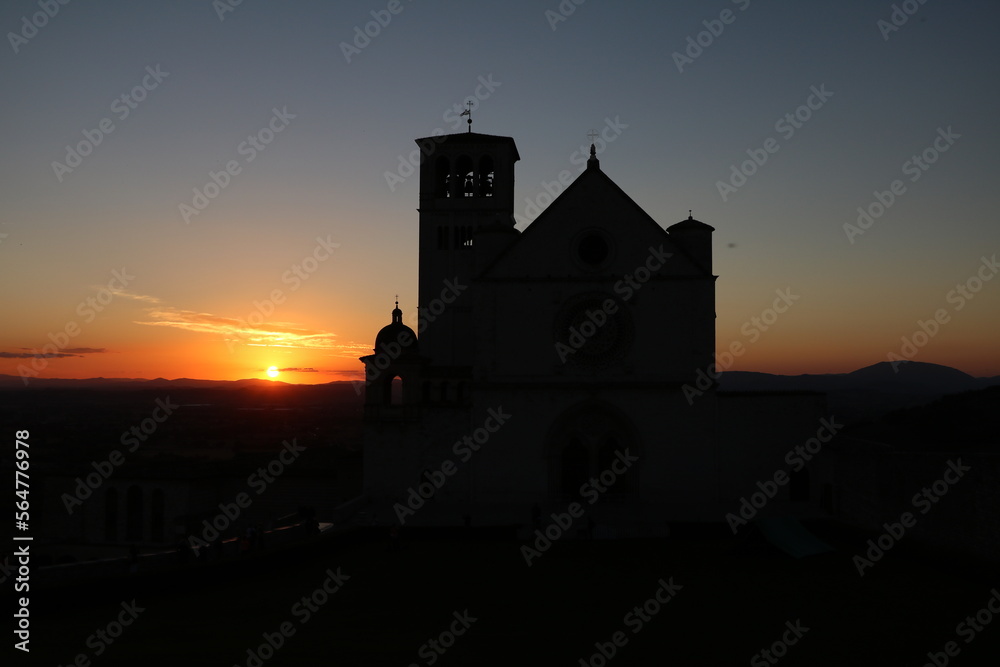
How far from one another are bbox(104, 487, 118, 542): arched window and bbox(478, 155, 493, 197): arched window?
1986cm

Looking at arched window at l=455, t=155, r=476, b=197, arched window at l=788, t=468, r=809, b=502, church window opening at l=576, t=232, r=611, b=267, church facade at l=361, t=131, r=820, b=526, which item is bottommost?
arched window at l=788, t=468, r=809, b=502

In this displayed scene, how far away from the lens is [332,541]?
26609 millimetres

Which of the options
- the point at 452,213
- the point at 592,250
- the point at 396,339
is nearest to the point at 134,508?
the point at 396,339

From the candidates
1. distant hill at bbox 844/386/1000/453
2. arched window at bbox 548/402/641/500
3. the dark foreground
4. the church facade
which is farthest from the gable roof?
distant hill at bbox 844/386/1000/453

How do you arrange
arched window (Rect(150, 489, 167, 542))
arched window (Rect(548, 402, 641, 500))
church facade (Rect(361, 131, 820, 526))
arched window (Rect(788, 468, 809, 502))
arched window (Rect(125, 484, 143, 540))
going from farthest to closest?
arched window (Rect(125, 484, 143, 540)) < arched window (Rect(150, 489, 167, 542)) < arched window (Rect(548, 402, 641, 500)) < church facade (Rect(361, 131, 820, 526)) < arched window (Rect(788, 468, 809, 502))

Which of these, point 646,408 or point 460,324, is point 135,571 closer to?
point 646,408

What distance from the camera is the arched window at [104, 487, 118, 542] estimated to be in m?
34.0

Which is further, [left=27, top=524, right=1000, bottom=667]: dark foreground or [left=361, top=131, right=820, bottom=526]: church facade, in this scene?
[left=361, top=131, right=820, bottom=526]: church facade

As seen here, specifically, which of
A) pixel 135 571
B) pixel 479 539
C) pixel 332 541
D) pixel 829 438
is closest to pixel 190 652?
pixel 135 571

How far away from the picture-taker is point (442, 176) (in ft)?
138

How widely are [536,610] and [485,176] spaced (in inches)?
1033

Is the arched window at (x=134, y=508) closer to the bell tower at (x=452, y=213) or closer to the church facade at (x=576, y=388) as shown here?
the church facade at (x=576, y=388)

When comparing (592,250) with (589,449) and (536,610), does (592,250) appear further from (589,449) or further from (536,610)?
(536,610)

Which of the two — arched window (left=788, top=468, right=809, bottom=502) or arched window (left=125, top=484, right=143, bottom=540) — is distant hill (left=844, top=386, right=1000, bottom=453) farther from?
arched window (left=125, top=484, right=143, bottom=540)
